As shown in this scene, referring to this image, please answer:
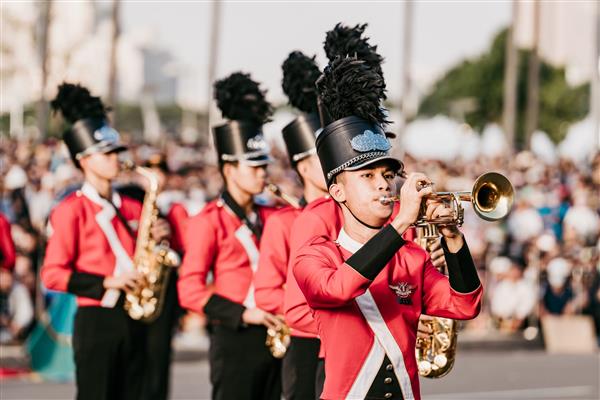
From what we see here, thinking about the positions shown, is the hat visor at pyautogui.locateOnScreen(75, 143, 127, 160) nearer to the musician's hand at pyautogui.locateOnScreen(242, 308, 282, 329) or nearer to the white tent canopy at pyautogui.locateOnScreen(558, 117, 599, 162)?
the musician's hand at pyautogui.locateOnScreen(242, 308, 282, 329)

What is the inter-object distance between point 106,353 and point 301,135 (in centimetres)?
188

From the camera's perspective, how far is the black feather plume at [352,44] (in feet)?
21.5

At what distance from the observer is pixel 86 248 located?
9.06 meters

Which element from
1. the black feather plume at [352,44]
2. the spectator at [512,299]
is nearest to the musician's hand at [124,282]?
the black feather plume at [352,44]

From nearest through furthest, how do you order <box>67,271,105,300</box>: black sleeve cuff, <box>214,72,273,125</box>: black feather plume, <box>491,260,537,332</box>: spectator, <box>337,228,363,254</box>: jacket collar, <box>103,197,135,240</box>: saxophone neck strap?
<box>337,228,363,254</box>: jacket collar
<box>67,271,105,300</box>: black sleeve cuff
<box>214,72,273,125</box>: black feather plume
<box>103,197,135,240</box>: saxophone neck strap
<box>491,260,537,332</box>: spectator

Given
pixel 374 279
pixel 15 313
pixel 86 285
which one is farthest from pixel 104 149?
pixel 15 313

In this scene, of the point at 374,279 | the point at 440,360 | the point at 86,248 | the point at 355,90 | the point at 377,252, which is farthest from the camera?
the point at 86,248

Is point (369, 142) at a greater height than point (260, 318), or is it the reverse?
point (369, 142)

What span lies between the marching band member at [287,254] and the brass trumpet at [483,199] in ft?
7.42

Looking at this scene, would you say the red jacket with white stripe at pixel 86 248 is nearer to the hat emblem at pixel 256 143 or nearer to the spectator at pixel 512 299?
the hat emblem at pixel 256 143

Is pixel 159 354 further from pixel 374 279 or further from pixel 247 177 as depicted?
pixel 374 279

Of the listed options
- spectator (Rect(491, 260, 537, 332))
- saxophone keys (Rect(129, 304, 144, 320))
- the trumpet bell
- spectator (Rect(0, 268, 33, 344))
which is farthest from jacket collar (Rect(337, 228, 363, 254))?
spectator (Rect(491, 260, 537, 332))

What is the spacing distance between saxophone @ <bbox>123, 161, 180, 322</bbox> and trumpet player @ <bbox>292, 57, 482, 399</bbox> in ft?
12.1

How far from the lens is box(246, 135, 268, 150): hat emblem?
8.84 meters
